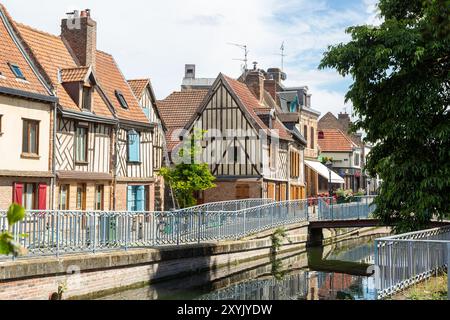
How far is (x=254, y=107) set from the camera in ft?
111

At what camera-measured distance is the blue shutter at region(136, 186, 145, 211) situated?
25969 millimetres

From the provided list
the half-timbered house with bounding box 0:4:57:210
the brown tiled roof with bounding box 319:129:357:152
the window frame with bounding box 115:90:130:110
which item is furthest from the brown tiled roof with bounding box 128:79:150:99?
the brown tiled roof with bounding box 319:129:357:152

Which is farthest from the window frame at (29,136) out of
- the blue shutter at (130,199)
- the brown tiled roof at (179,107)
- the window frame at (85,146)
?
the brown tiled roof at (179,107)

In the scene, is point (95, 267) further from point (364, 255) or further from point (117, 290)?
point (364, 255)

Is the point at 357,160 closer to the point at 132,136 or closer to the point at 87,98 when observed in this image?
the point at 132,136

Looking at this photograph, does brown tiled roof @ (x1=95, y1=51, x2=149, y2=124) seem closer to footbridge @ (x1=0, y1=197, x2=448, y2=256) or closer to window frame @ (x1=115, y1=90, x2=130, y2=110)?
window frame @ (x1=115, y1=90, x2=130, y2=110)

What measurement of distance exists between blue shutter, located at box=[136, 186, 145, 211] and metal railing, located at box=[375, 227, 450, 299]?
16.0m

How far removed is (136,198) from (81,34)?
7.52 meters

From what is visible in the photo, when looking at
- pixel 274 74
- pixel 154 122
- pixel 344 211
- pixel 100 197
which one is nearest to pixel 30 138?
pixel 100 197

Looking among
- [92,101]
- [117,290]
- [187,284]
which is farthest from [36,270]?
[92,101]

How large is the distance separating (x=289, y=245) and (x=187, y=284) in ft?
36.7
